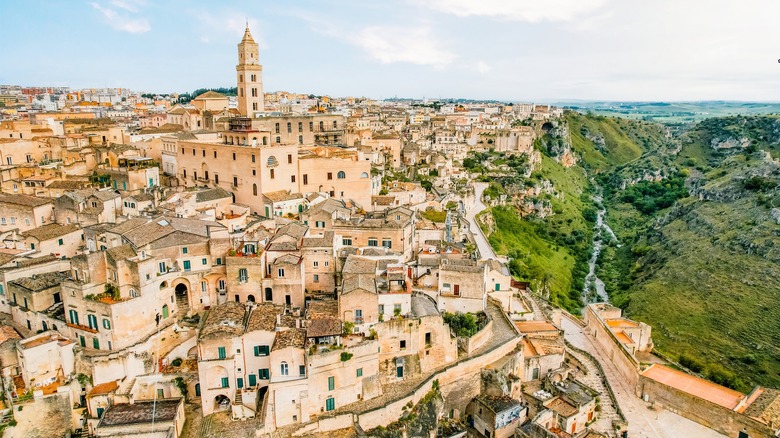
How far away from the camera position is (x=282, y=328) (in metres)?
23.7

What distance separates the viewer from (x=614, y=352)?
3306 cm

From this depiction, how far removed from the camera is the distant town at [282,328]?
73.7 ft

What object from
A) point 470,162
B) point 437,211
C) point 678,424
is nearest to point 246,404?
point 678,424

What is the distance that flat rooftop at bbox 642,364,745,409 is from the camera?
27.7 meters

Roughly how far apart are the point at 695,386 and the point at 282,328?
23103 mm

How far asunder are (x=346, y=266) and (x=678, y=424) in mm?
19329

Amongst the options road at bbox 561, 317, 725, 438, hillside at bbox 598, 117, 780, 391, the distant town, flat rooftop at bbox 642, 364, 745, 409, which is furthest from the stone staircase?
hillside at bbox 598, 117, 780, 391

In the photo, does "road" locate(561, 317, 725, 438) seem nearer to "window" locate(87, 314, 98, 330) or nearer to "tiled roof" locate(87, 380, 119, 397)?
"tiled roof" locate(87, 380, 119, 397)

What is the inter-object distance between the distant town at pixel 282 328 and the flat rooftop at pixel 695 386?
0.54 ft

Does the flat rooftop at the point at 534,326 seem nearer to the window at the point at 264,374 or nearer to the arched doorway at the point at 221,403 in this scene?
the window at the point at 264,374

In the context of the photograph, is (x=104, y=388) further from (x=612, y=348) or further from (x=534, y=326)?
(x=612, y=348)

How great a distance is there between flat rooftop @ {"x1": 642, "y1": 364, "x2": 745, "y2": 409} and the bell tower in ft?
128

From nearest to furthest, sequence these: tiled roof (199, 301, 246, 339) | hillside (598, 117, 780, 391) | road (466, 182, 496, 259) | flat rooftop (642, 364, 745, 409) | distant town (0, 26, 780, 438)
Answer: distant town (0, 26, 780, 438)
tiled roof (199, 301, 246, 339)
flat rooftop (642, 364, 745, 409)
hillside (598, 117, 780, 391)
road (466, 182, 496, 259)

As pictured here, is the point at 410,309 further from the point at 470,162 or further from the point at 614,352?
the point at 470,162
